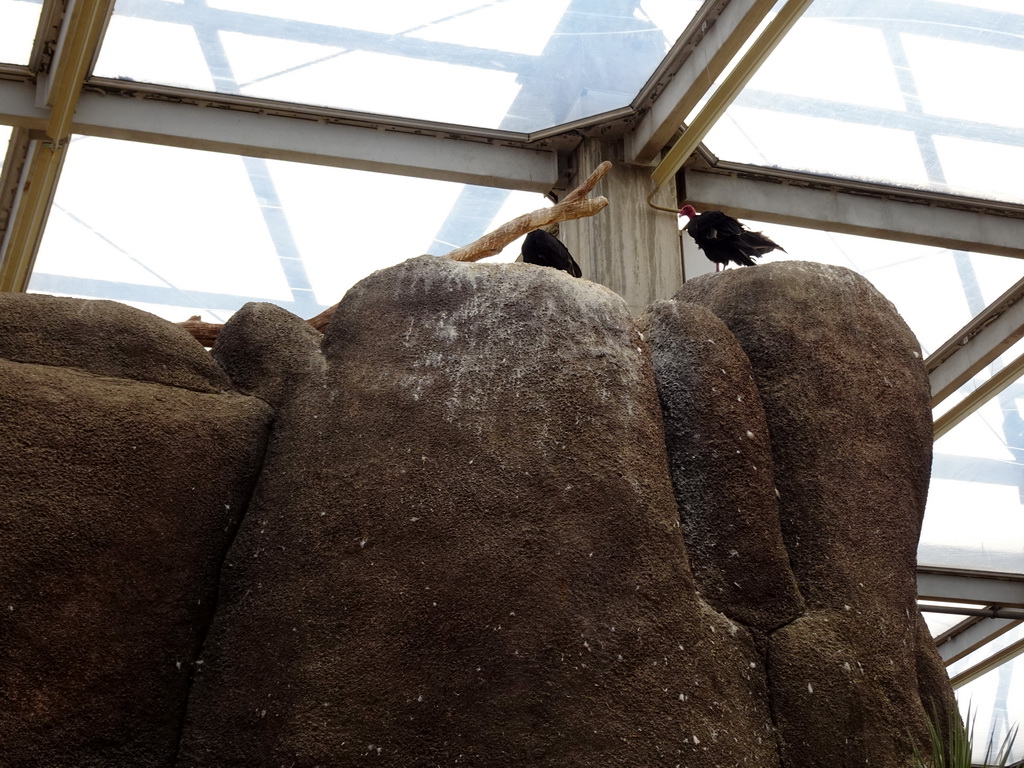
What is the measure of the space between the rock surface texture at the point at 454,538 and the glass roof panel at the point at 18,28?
15.9 feet

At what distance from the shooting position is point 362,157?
27.4 ft

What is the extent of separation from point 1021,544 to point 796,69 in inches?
265

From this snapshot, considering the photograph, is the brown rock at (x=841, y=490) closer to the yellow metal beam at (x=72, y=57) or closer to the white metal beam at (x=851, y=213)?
the yellow metal beam at (x=72, y=57)

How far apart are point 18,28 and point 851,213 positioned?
19.4 feet

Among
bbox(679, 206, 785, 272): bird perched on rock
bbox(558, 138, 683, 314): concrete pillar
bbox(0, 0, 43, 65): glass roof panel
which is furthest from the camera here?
bbox(558, 138, 683, 314): concrete pillar

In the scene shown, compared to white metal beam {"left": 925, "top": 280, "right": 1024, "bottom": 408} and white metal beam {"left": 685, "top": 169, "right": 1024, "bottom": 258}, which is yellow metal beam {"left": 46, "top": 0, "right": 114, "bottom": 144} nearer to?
white metal beam {"left": 685, "top": 169, "right": 1024, "bottom": 258}

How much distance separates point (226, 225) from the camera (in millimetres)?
8789

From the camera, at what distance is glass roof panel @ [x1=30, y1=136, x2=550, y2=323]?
27.7 ft

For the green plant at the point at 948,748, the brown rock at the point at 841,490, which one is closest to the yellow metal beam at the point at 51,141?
the brown rock at the point at 841,490

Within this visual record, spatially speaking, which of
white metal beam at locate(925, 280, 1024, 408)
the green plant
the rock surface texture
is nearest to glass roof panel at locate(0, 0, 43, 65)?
the rock surface texture

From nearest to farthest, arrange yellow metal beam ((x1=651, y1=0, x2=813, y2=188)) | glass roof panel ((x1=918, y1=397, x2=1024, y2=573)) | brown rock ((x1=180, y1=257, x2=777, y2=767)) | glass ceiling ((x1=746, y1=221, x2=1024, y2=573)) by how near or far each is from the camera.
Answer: brown rock ((x1=180, y1=257, x2=777, y2=767)) → yellow metal beam ((x1=651, y1=0, x2=813, y2=188)) → glass ceiling ((x1=746, y1=221, x2=1024, y2=573)) → glass roof panel ((x1=918, y1=397, x2=1024, y2=573))

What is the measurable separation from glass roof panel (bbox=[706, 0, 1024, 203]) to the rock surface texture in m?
4.74

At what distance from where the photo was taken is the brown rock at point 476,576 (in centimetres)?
278

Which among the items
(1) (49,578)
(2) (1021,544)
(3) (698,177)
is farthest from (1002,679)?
(1) (49,578)
